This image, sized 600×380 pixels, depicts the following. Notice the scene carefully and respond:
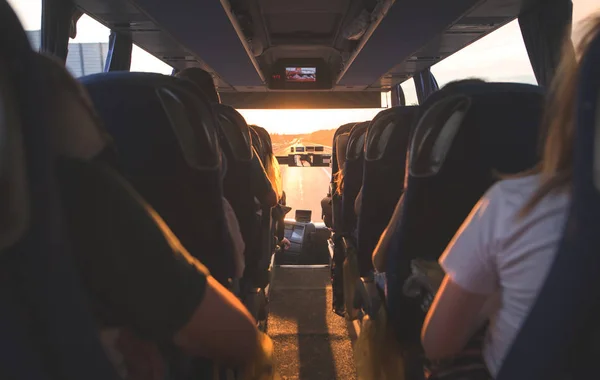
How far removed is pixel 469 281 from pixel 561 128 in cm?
35

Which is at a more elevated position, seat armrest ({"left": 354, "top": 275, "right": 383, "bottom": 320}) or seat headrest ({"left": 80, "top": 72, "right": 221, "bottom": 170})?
seat headrest ({"left": 80, "top": 72, "right": 221, "bottom": 170})

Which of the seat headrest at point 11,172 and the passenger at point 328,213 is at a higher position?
the seat headrest at point 11,172

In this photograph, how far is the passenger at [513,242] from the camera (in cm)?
64

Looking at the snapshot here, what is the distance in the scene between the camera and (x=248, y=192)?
7.90 ft

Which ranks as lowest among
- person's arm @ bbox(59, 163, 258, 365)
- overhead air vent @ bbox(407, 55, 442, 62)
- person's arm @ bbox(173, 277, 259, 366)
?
person's arm @ bbox(173, 277, 259, 366)

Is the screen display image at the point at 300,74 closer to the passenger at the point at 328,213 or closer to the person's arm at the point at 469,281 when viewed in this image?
the passenger at the point at 328,213

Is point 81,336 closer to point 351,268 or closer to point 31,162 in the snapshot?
point 31,162

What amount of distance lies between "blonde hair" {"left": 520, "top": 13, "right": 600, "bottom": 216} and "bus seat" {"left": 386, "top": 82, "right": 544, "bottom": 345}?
0.54 meters

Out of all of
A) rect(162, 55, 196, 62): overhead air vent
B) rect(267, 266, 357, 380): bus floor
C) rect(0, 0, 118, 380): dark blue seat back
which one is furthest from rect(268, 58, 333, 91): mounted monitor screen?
rect(0, 0, 118, 380): dark blue seat back

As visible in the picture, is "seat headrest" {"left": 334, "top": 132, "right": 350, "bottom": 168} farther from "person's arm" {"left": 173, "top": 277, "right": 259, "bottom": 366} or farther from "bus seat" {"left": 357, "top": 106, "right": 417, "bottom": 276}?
"person's arm" {"left": 173, "top": 277, "right": 259, "bottom": 366}

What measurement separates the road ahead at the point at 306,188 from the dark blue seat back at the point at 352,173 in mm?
3603

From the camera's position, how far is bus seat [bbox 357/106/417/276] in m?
2.05

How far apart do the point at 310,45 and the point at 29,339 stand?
6.42 metres

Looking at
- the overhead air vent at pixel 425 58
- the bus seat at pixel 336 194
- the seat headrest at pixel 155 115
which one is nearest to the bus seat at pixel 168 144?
the seat headrest at pixel 155 115
